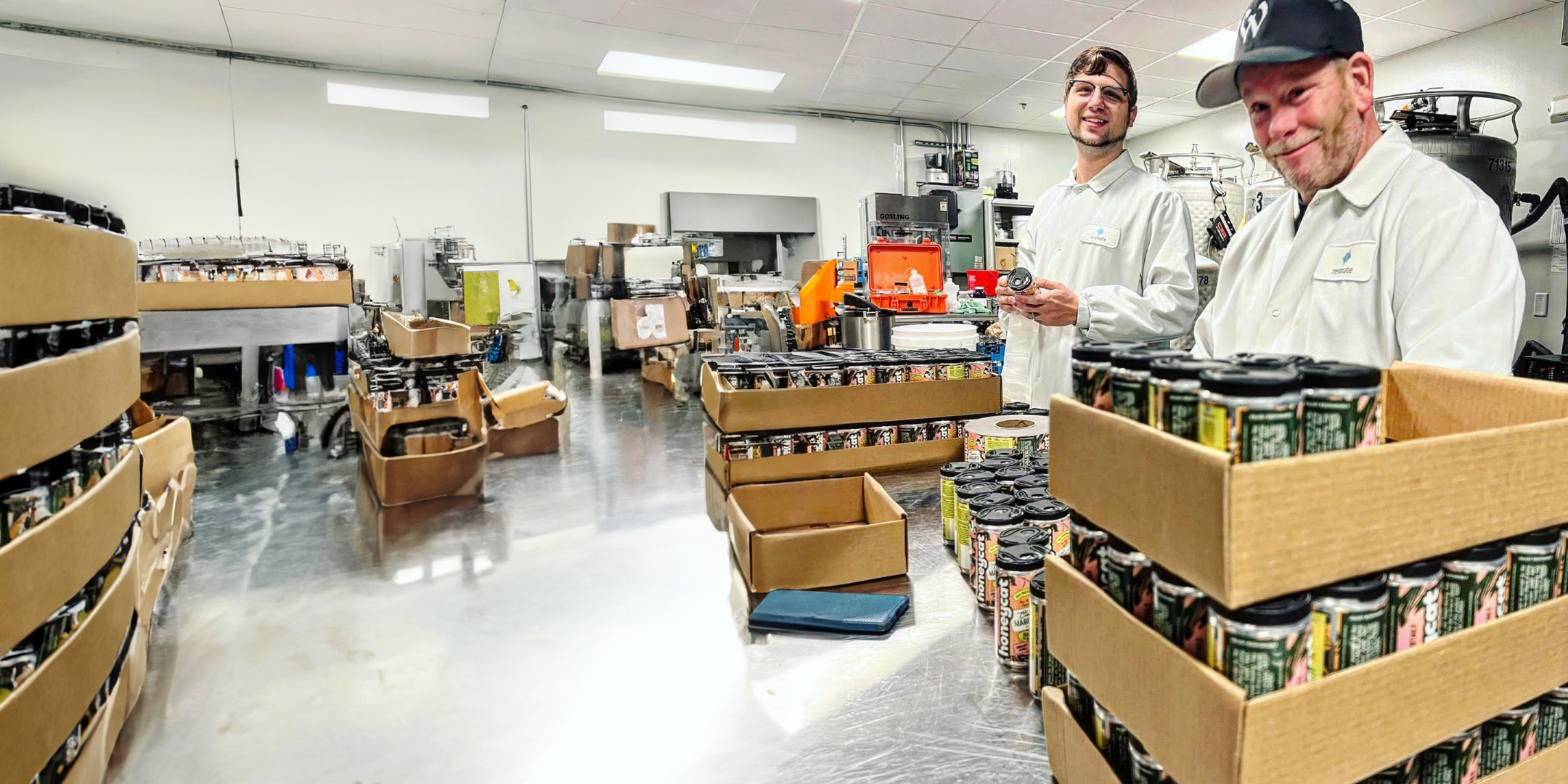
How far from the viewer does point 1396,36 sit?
636cm

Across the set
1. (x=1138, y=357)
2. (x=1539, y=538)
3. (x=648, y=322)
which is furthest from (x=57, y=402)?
(x=648, y=322)

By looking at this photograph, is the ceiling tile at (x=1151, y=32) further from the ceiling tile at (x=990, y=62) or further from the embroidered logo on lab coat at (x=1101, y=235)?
the embroidered logo on lab coat at (x=1101, y=235)

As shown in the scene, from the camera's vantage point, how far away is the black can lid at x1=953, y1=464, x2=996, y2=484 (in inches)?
58.3

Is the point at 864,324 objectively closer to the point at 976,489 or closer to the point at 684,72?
the point at 976,489

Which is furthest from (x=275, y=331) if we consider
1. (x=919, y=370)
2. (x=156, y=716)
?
(x=919, y=370)

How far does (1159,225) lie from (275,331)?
4164 mm

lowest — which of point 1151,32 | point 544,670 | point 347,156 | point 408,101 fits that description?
point 544,670

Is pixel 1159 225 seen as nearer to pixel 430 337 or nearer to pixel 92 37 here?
pixel 430 337

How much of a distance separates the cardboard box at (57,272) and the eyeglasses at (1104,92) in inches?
79.8

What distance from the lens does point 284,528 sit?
97.0 inches

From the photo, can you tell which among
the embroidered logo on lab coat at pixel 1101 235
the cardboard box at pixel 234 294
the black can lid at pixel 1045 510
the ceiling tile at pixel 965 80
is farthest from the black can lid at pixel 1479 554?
the ceiling tile at pixel 965 80

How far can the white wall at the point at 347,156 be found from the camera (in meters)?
6.14

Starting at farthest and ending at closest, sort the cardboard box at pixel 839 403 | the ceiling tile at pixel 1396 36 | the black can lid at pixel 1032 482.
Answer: the ceiling tile at pixel 1396 36, the cardboard box at pixel 839 403, the black can lid at pixel 1032 482

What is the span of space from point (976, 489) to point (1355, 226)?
725 millimetres
